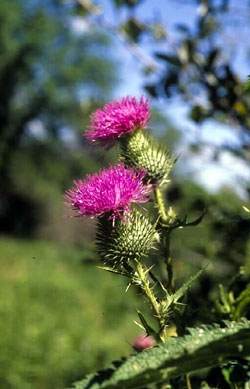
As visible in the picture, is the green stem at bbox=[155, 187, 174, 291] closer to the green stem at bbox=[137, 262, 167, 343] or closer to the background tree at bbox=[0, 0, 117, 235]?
the green stem at bbox=[137, 262, 167, 343]

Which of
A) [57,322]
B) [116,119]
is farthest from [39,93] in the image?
[116,119]

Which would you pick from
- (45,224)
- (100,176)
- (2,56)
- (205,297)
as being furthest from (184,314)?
(45,224)

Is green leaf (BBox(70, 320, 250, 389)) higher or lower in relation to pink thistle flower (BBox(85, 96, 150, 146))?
lower

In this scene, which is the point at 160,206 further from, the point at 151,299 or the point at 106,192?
the point at 151,299

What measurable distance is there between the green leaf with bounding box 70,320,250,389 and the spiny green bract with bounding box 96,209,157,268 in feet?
1.39

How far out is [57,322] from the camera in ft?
25.6

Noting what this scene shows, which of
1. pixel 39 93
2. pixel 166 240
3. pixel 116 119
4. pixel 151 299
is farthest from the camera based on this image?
pixel 39 93

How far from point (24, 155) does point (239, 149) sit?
23524 millimetres

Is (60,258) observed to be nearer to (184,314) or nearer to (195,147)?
(195,147)

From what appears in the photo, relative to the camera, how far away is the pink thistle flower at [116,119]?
125 centimetres

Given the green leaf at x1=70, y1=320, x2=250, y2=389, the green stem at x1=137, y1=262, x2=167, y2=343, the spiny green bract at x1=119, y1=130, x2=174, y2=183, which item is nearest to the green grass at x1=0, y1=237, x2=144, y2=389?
the spiny green bract at x1=119, y1=130, x2=174, y2=183

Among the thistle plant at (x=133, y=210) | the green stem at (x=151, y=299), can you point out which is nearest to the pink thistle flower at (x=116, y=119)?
the thistle plant at (x=133, y=210)

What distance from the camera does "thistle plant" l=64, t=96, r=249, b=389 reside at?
1.00 metres

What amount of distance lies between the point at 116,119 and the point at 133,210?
0.22 metres
